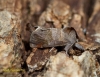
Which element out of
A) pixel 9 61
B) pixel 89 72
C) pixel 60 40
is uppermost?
pixel 60 40

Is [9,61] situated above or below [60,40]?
below

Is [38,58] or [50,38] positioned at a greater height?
[50,38]

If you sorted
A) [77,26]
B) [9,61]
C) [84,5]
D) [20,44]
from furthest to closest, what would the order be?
[84,5] < [77,26] < [20,44] < [9,61]

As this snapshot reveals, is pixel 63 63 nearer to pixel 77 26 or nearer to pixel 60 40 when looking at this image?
pixel 60 40

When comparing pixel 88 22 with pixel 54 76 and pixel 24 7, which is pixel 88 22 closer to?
pixel 24 7

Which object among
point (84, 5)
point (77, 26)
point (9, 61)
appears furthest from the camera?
point (84, 5)

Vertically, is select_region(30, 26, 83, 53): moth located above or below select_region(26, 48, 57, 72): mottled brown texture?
above

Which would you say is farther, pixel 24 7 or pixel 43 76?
pixel 24 7

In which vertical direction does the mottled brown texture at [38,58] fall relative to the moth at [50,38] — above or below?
below

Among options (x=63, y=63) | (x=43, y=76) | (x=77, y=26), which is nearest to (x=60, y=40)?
(x=63, y=63)
